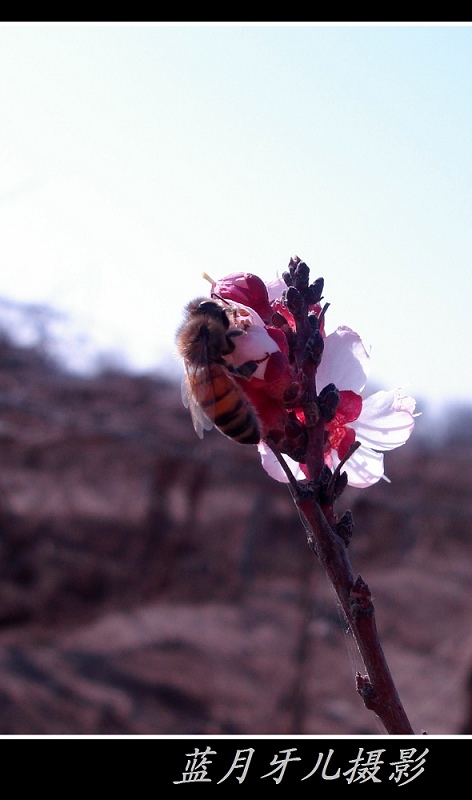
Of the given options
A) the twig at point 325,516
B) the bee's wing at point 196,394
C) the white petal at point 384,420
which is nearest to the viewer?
the twig at point 325,516

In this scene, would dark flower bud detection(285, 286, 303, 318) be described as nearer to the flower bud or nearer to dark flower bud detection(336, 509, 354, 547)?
the flower bud

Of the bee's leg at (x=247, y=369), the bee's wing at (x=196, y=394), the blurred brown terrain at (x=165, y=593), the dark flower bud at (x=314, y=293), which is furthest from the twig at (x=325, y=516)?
the blurred brown terrain at (x=165, y=593)

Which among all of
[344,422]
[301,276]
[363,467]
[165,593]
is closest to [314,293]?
[301,276]

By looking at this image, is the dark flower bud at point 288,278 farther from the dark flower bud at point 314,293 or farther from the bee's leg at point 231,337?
the bee's leg at point 231,337

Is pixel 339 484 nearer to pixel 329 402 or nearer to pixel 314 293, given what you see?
pixel 329 402

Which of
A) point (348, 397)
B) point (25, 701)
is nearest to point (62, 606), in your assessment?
point (25, 701)
